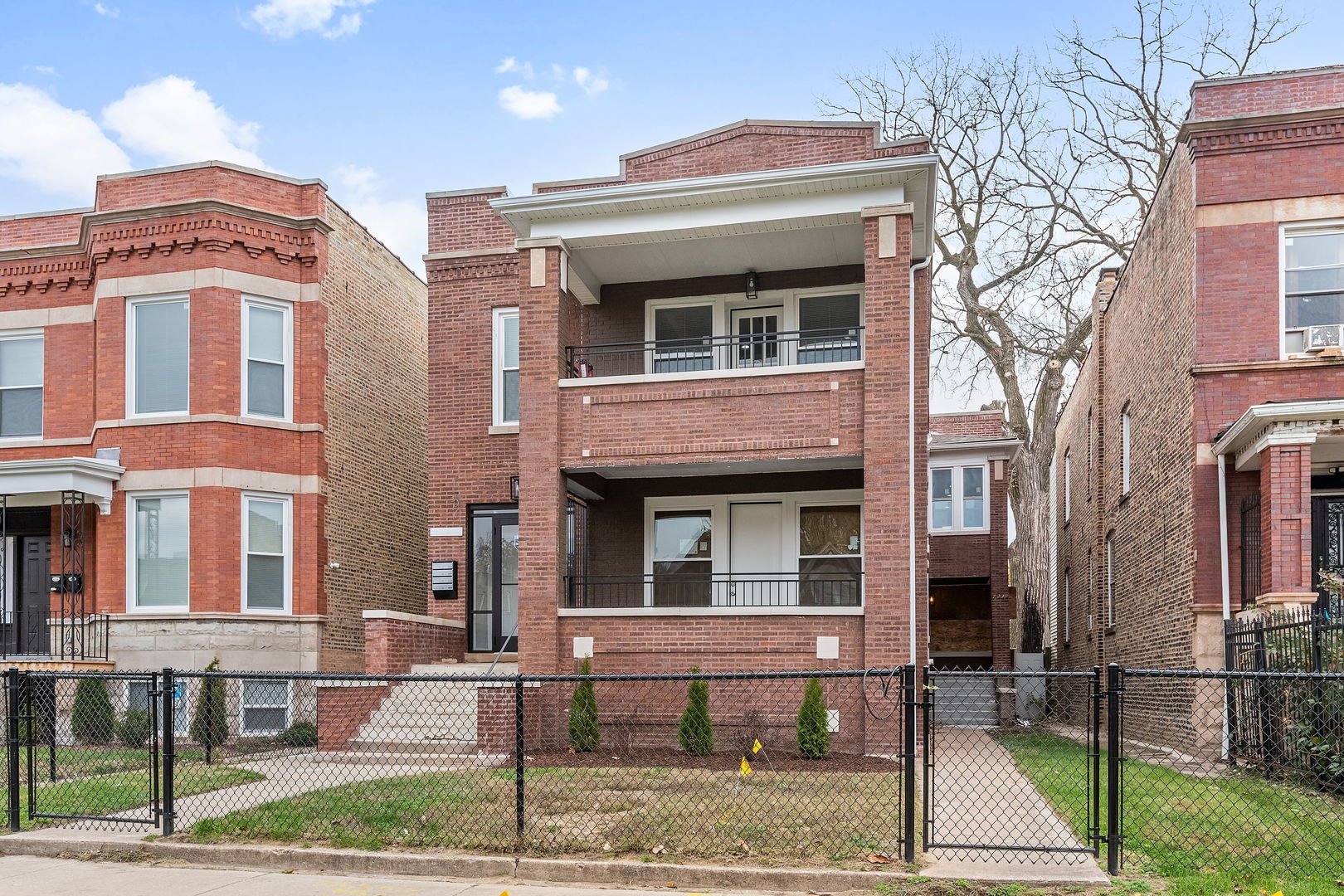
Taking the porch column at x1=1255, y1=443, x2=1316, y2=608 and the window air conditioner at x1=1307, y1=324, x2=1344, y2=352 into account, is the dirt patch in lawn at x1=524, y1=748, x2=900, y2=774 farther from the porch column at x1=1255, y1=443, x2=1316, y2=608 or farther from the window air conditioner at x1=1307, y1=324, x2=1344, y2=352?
the window air conditioner at x1=1307, y1=324, x2=1344, y2=352

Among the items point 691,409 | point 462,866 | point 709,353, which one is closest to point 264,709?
point 691,409

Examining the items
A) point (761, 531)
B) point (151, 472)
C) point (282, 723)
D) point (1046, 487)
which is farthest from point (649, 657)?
point (1046, 487)

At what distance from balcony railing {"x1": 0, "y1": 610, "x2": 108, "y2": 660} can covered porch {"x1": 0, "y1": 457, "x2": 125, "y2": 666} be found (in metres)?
0.01

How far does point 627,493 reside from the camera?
16.8 meters

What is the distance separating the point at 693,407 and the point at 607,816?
6.93 meters

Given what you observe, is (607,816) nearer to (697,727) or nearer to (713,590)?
(697,727)

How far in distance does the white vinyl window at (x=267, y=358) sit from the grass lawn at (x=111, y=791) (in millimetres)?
7018

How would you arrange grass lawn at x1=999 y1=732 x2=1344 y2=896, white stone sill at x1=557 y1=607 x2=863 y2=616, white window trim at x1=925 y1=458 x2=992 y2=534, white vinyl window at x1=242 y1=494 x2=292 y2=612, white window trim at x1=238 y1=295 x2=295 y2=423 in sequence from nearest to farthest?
grass lawn at x1=999 y1=732 x2=1344 y2=896
white stone sill at x1=557 y1=607 x2=863 y2=616
white vinyl window at x1=242 y1=494 x2=292 y2=612
white window trim at x1=238 y1=295 x2=295 y2=423
white window trim at x1=925 y1=458 x2=992 y2=534

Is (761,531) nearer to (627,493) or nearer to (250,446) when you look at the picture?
(627,493)

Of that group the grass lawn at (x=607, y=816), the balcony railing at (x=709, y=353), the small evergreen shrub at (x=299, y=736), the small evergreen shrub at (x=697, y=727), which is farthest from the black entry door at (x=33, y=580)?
the small evergreen shrub at (x=697, y=727)

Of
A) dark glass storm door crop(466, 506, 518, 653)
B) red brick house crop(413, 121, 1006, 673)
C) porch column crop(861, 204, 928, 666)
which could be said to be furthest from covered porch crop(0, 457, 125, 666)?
porch column crop(861, 204, 928, 666)

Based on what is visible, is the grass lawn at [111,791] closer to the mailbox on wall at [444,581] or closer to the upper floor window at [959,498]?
the mailbox on wall at [444,581]

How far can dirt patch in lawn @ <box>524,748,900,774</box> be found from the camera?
11.8 m

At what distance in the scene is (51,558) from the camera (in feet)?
59.5
